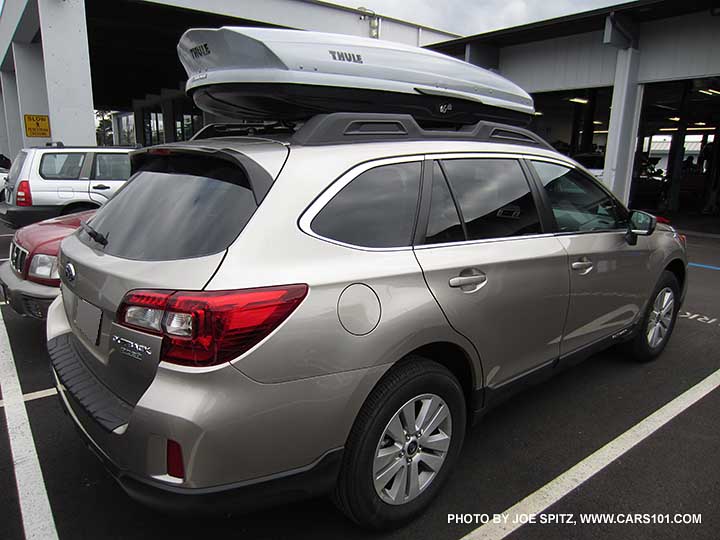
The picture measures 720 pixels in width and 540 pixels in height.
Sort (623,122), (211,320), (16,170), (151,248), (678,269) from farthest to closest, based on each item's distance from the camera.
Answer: (623,122)
(16,170)
(678,269)
(151,248)
(211,320)

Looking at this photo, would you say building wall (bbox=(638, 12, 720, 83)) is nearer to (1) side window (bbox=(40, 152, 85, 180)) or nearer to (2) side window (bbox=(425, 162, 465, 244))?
(2) side window (bbox=(425, 162, 465, 244))

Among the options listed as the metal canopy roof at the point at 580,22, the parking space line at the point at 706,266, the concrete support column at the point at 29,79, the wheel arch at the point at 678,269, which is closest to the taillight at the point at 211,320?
the wheel arch at the point at 678,269

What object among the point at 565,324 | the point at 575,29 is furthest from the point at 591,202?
the point at 575,29

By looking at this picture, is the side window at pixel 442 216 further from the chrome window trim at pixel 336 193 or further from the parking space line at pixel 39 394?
the parking space line at pixel 39 394

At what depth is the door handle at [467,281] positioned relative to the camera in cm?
233

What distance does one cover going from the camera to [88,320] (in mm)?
2199

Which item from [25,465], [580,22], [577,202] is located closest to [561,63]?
[580,22]

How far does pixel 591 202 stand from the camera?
348 cm

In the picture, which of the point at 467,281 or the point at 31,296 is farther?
the point at 31,296

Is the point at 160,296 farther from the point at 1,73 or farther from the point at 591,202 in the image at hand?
the point at 1,73

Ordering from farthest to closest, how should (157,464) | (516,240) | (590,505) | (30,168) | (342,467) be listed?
(30,168) → (516,240) → (590,505) → (342,467) → (157,464)

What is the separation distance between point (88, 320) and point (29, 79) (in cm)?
1843

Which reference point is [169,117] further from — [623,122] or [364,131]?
[364,131]

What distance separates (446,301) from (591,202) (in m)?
1.77
